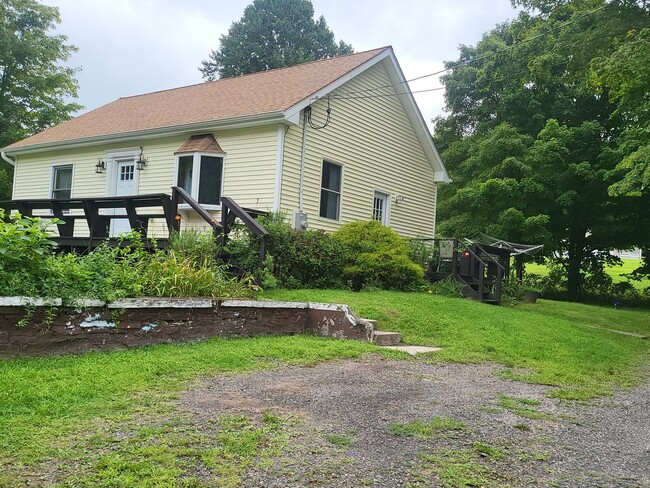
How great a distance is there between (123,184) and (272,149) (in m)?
4.79

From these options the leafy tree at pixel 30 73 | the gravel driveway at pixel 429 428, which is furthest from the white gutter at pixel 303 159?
the leafy tree at pixel 30 73

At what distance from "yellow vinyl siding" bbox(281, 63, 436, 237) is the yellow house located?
0.03 meters

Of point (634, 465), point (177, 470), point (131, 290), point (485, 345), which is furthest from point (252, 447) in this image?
point (485, 345)

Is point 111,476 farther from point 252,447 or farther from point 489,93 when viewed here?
point 489,93

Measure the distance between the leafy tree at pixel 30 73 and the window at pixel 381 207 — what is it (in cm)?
1653

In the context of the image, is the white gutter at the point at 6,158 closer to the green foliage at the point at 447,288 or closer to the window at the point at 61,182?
the window at the point at 61,182

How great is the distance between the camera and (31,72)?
960 inches

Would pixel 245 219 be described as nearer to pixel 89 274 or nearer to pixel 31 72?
pixel 89 274

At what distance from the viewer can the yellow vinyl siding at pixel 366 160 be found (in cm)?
1255

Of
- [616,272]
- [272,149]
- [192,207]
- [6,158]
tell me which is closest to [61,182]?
[6,158]

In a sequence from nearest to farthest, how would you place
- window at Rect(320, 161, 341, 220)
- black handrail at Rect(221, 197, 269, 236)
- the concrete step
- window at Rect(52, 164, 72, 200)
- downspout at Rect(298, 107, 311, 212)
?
the concrete step, black handrail at Rect(221, 197, 269, 236), downspout at Rect(298, 107, 311, 212), window at Rect(320, 161, 341, 220), window at Rect(52, 164, 72, 200)

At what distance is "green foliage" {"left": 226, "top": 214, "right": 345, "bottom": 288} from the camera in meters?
8.62

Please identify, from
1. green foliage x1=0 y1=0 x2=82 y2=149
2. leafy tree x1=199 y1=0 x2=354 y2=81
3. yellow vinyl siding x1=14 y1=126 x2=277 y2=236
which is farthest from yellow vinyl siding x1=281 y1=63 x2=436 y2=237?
leafy tree x1=199 y1=0 x2=354 y2=81

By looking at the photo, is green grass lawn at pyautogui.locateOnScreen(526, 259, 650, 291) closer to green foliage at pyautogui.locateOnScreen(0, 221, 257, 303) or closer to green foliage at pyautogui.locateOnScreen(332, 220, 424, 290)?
green foliage at pyautogui.locateOnScreen(332, 220, 424, 290)
